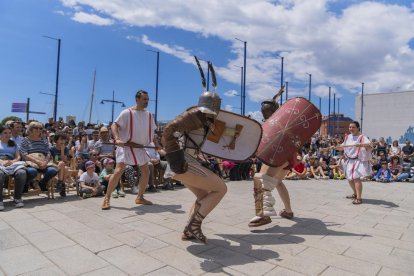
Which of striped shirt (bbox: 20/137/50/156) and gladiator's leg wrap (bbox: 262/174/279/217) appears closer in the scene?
gladiator's leg wrap (bbox: 262/174/279/217)

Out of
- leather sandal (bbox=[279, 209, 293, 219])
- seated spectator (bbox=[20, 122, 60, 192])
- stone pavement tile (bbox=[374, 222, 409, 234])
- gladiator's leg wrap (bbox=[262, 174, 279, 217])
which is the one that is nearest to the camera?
gladiator's leg wrap (bbox=[262, 174, 279, 217])

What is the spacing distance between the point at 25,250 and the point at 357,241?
365 cm

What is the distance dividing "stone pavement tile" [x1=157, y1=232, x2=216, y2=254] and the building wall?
33.5 meters

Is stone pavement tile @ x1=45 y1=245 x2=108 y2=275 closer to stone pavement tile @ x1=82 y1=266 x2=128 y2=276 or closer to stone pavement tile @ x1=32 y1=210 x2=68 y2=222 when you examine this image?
stone pavement tile @ x1=82 y1=266 x2=128 y2=276

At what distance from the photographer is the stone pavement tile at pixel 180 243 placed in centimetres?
333

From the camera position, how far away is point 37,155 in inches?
220

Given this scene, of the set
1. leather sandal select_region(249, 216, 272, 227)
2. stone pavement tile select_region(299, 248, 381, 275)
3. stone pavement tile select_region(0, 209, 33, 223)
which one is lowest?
stone pavement tile select_region(0, 209, 33, 223)

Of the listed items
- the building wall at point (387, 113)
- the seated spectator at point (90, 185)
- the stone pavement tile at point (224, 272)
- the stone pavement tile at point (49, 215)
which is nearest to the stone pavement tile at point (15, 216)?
the stone pavement tile at point (49, 215)

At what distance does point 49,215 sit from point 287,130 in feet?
11.6

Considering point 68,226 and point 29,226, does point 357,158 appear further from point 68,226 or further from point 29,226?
point 29,226

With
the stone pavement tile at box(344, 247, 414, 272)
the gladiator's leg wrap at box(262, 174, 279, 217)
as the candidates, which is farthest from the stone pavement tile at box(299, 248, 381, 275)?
the gladiator's leg wrap at box(262, 174, 279, 217)

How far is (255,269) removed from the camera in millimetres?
2861

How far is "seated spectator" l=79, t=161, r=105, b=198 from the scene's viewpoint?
599cm

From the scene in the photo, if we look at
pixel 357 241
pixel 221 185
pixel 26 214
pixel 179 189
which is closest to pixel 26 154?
pixel 26 214
